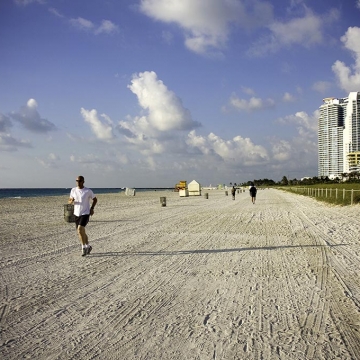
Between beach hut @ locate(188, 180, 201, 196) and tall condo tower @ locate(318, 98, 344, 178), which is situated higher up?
tall condo tower @ locate(318, 98, 344, 178)

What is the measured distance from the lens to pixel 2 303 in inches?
197

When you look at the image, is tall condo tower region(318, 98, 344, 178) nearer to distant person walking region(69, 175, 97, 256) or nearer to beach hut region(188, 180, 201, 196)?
beach hut region(188, 180, 201, 196)

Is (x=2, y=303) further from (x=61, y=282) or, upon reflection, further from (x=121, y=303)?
(x=121, y=303)

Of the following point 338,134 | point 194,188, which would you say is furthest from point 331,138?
point 194,188

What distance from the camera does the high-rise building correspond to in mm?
154850

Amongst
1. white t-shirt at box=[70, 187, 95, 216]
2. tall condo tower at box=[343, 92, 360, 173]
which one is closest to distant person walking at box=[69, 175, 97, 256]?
white t-shirt at box=[70, 187, 95, 216]

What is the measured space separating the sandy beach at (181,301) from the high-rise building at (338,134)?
509 ft

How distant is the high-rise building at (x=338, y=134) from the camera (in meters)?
155

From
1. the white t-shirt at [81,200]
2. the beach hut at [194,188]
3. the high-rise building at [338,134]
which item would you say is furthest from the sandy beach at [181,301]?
the high-rise building at [338,134]

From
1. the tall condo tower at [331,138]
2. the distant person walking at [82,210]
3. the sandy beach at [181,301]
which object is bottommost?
the sandy beach at [181,301]

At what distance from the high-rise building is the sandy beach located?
155237 mm

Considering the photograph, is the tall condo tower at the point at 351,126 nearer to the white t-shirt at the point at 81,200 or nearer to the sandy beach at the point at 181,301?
the sandy beach at the point at 181,301

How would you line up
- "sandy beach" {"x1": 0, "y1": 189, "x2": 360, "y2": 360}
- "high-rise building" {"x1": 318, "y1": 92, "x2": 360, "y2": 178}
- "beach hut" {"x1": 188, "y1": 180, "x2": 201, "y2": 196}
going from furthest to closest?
1. "high-rise building" {"x1": 318, "y1": 92, "x2": 360, "y2": 178}
2. "beach hut" {"x1": 188, "y1": 180, "x2": 201, "y2": 196}
3. "sandy beach" {"x1": 0, "y1": 189, "x2": 360, "y2": 360}

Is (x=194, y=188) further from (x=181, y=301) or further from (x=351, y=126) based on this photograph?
(x=351, y=126)
